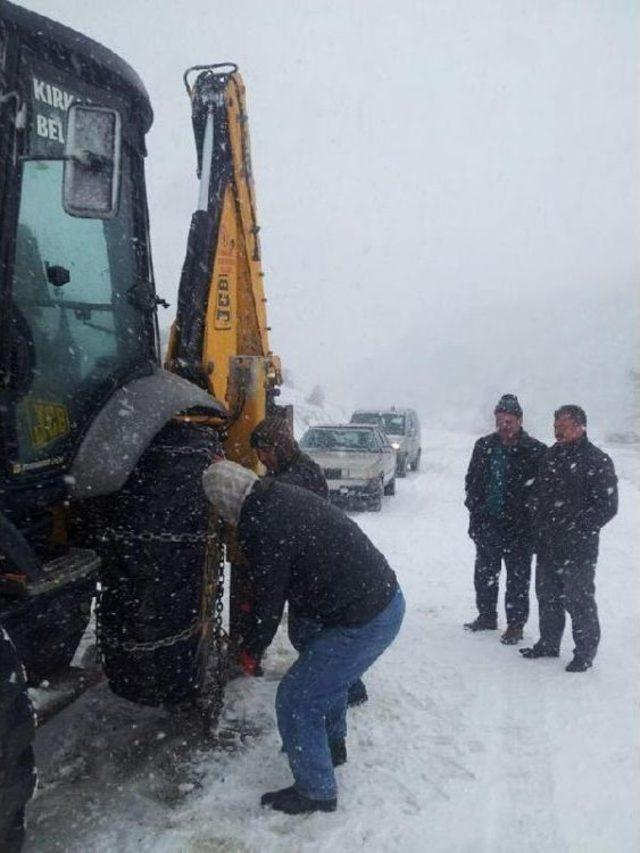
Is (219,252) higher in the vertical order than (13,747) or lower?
higher

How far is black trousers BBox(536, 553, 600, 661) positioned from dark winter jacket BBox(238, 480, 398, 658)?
2.17 m

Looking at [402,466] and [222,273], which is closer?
[222,273]

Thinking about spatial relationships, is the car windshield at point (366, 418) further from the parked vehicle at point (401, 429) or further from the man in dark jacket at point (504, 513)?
the man in dark jacket at point (504, 513)

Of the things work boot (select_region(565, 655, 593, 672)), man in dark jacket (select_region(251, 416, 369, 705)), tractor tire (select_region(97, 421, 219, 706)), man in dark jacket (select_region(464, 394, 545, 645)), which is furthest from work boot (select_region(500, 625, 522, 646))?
tractor tire (select_region(97, 421, 219, 706))

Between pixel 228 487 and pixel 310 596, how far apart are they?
61 centimetres

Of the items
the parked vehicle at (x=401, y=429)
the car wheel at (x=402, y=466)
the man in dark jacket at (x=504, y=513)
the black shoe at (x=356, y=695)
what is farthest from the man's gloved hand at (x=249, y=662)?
the car wheel at (x=402, y=466)

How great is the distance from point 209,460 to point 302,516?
0.64 meters

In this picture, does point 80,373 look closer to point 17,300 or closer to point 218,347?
point 17,300

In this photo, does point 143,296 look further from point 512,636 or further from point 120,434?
point 512,636

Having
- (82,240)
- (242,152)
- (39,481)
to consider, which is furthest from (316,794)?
(242,152)

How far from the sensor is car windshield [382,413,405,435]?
17453 millimetres

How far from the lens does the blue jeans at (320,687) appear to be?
2.93 meters

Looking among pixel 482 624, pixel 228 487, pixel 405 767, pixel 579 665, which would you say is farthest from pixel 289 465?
pixel 482 624

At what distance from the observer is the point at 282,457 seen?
3.70 meters
